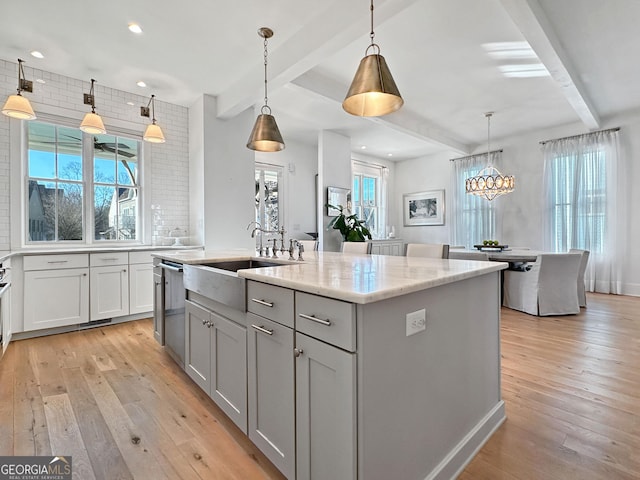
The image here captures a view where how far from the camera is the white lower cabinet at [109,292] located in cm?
366

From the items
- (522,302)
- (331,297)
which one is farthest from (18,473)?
(522,302)

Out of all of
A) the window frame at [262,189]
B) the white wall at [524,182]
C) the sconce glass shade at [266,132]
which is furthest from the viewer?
the window frame at [262,189]

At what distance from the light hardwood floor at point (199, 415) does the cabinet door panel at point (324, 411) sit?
0.40 metres

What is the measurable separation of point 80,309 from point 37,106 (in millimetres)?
2378

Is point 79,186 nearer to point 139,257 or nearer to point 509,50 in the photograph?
point 139,257

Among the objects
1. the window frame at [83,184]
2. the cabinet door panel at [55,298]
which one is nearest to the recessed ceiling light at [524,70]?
the window frame at [83,184]

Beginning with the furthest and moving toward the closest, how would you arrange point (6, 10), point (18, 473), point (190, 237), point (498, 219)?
point (498, 219)
point (190, 237)
point (6, 10)
point (18, 473)

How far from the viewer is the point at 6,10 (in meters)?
2.74

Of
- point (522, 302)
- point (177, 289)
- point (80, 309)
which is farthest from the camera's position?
point (522, 302)

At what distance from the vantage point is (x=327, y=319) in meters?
1.14

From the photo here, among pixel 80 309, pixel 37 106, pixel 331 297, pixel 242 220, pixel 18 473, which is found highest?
pixel 37 106

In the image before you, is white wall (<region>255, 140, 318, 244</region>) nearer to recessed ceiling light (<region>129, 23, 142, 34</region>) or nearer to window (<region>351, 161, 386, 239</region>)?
window (<region>351, 161, 386, 239</region>)

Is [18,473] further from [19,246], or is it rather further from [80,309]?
[19,246]

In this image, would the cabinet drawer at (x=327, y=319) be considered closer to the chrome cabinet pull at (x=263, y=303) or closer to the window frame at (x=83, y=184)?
the chrome cabinet pull at (x=263, y=303)
